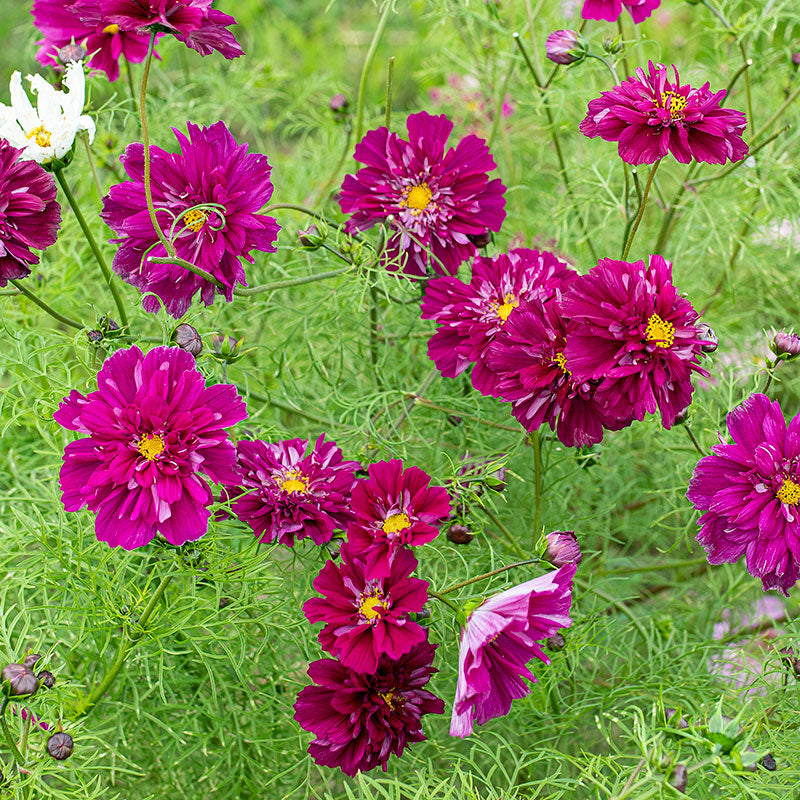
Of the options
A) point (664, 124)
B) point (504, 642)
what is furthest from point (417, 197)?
point (504, 642)

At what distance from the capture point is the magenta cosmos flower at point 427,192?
89cm

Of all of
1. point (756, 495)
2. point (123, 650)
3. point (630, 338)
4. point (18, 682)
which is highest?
point (630, 338)

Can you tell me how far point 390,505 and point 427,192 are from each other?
1.15ft

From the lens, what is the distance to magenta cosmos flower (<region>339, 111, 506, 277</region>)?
892mm

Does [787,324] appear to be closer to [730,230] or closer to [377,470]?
[730,230]

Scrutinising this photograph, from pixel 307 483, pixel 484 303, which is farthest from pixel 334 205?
pixel 307 483

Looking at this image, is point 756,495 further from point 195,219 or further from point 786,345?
point 195,219

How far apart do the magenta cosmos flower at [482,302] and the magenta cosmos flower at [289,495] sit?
15cm

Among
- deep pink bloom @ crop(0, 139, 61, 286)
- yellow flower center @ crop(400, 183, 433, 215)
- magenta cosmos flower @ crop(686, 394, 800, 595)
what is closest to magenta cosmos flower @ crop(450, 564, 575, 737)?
magenta cosmos flower @ crop(686, 394, 800, 595)

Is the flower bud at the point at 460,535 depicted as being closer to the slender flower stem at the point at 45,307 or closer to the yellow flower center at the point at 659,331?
the yellow flower center at the point at 659,331

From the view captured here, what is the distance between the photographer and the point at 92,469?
710mm

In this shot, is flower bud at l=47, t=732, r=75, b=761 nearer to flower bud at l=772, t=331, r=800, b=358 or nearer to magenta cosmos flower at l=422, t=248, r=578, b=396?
magenta cosmos flower at l=422, t=248, r=578, b=396

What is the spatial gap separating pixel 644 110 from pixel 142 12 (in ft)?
1.48

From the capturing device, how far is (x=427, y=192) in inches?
35.4
